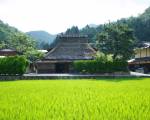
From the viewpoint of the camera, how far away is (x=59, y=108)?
8875 millimetres

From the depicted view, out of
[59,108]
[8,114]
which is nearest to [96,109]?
[59,108]

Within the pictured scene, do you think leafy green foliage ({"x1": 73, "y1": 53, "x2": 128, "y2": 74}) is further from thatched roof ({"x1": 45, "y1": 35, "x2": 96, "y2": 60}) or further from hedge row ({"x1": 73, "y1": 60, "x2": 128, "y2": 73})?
thatched roof ({"x1": 45, "y1": 35, "x2": 96, "y2": 60})

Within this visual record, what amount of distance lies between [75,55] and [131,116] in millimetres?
42030

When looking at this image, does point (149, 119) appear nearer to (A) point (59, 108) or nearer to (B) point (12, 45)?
(A) point (59, 108)

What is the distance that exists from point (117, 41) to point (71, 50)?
370 inches

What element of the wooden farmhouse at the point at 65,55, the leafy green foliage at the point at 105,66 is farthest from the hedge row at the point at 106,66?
the wooden farmhouse at the point at 65,55

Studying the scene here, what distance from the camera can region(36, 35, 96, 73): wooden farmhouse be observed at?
48000mm

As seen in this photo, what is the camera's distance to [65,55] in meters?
49.2

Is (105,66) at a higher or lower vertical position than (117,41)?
lower

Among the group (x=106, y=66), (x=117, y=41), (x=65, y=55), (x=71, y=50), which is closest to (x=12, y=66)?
(x=106, y=66)

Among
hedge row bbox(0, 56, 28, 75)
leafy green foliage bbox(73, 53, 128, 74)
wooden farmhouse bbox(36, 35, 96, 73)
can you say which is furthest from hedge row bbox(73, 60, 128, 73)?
hedge row bbox(0, 56, 28, 75)

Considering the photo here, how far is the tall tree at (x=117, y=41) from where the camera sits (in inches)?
1656

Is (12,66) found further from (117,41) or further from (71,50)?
(71,50)

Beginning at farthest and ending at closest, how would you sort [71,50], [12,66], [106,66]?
[71,50] < [106,66] < [12,66]
